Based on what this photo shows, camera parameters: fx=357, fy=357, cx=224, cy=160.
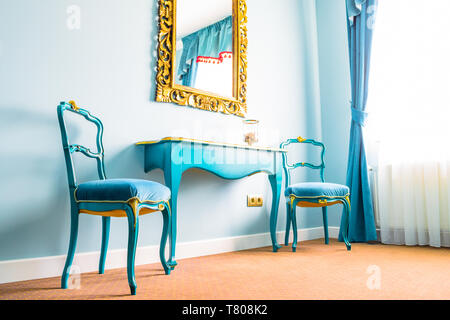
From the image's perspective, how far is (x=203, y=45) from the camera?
8.29 ft

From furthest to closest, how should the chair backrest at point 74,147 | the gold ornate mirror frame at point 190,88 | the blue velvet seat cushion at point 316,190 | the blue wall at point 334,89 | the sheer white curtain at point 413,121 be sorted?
the blue wall at point 334,89 < the sheer white curtain at point 413,121 < the blue velvet seat cushion at point 316,190 < the gold ornate mirror frame at point 190,88 < the chair backrest at point 74,147

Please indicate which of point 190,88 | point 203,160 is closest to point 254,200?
point 203,160

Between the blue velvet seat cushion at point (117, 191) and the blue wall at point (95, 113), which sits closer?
the blue velvet seat cushion at point (117, 191)

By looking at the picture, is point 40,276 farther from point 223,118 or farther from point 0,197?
point 223,118

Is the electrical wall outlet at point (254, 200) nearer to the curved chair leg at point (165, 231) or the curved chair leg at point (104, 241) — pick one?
the curved chair leg at point (165, 231)

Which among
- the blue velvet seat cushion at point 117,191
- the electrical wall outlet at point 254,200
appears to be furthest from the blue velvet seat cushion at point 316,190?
the blue velvet seat cushion at point 117,191

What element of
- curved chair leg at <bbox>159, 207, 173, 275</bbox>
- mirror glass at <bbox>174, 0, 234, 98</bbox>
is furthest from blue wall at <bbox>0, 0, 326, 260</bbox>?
curved chair leg at <bbox>159, 207, 173, 275</bbox>

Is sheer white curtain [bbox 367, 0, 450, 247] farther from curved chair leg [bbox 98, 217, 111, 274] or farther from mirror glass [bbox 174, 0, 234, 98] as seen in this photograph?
curved chair leg [bbox 98, 217, 111, 274]

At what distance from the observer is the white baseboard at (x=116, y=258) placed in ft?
5.47

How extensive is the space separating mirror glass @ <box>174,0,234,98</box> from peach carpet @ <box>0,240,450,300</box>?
1.21 m

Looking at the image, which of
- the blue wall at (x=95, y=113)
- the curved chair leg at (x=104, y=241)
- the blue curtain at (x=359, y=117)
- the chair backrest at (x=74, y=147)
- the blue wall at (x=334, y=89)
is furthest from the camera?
the blue wall at (x=334, y=89)

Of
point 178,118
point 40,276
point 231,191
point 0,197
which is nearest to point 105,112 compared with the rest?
point 178,118

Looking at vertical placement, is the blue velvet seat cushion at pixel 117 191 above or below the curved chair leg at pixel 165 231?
above

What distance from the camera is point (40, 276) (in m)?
1.73
